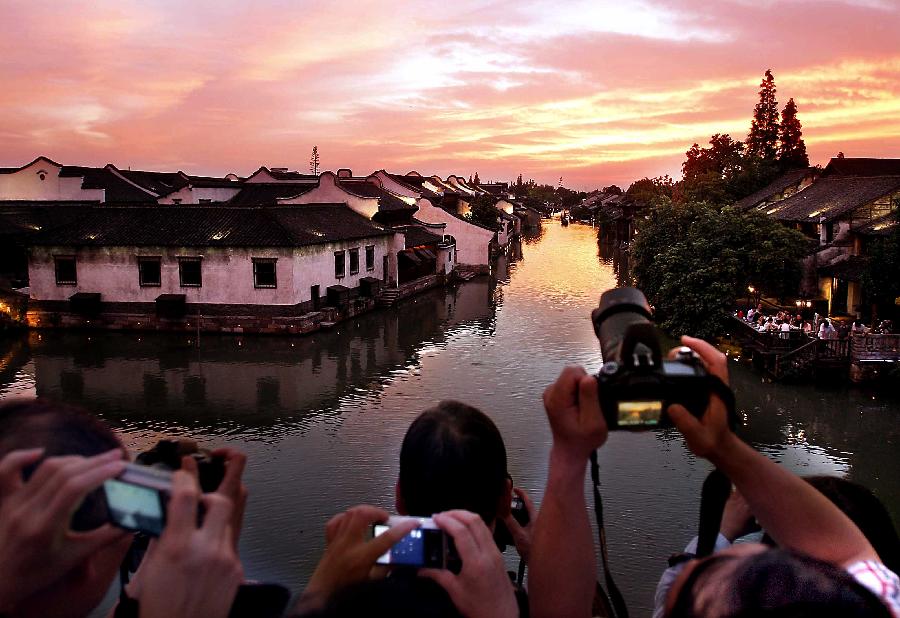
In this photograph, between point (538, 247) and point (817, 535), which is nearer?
point (817, 535)

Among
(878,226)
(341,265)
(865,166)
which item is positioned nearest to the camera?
(878,226)

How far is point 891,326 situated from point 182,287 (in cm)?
2015

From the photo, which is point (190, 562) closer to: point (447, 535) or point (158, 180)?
point (447, 535)

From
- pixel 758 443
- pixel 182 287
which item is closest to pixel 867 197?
pixel 758 443

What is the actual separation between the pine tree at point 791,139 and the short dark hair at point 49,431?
5384 centimetres

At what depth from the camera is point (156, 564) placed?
1.26m

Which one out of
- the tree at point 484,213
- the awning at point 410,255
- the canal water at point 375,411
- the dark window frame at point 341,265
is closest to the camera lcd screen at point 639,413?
the canal water at point 375,411

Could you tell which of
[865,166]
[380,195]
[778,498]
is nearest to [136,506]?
[778,498]

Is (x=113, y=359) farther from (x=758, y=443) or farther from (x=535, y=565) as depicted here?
(x=535, y=565)

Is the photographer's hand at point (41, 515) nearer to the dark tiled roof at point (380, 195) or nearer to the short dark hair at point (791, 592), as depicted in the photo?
the short dark hair at point (791, 592)

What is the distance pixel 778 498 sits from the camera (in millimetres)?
1673

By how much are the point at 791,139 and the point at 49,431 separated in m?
56.0

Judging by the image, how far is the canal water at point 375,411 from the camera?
29.6 ft

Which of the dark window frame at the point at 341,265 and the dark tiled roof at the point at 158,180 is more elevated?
the dark tiled roof at the point at 158,180
